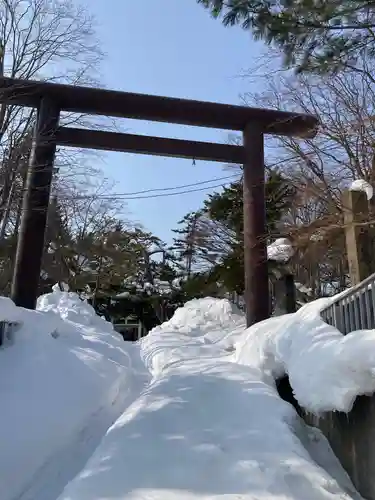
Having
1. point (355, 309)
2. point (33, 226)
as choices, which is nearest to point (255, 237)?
point (33, 226)

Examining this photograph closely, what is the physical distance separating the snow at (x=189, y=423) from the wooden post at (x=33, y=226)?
1694mm

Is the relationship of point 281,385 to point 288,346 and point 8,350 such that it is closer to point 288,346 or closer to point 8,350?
point 288,346

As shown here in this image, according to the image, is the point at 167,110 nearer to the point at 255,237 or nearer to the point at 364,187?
the point at 255,237

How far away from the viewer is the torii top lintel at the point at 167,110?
8.94 meters

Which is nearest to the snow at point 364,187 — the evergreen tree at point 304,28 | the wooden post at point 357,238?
the wooden post at point 357,238

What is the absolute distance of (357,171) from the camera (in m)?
8.40

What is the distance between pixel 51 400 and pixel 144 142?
6.00m

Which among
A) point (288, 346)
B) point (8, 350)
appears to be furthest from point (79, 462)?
point (8, 350)

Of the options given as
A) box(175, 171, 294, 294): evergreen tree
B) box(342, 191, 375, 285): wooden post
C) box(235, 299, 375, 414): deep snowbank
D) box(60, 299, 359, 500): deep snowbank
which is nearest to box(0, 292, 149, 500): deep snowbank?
box(60, 299, 359, 500): deep snowbank

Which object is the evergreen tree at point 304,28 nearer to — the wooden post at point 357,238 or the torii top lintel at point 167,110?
the wooden post at point 357,238

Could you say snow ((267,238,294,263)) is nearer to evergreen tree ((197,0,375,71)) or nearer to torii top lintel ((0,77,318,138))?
torii top lintel ((0,77,318,138))

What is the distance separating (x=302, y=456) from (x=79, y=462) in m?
1.91

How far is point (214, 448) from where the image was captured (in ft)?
11.5

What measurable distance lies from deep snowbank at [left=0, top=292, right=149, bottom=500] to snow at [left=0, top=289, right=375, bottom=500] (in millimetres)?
16
